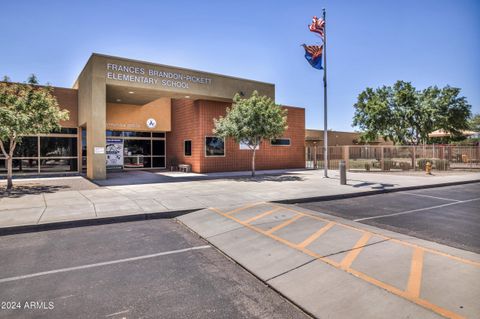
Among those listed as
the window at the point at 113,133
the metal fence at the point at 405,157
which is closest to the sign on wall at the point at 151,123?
the window at the point at 113,133

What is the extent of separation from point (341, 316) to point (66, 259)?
183 inches

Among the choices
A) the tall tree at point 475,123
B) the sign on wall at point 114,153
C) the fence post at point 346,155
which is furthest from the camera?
the tall tree at point 475,123

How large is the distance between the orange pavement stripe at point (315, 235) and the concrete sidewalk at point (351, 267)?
0.02 m

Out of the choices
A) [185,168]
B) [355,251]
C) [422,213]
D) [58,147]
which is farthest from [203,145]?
[355,251]

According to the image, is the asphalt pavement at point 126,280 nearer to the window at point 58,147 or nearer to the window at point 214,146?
the window at point 214,146

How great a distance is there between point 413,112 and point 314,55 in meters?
24.6

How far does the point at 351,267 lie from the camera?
4684 mm

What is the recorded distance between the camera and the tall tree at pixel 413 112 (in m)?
36.0

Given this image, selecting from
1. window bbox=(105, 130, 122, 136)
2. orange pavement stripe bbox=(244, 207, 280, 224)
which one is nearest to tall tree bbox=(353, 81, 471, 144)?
window bbox=(105, 130, 122, 136)

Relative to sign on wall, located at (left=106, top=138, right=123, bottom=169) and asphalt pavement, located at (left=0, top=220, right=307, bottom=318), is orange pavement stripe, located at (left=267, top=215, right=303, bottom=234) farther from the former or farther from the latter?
sign on wall, located at (left=106, top=138, right=123, bottom=169)

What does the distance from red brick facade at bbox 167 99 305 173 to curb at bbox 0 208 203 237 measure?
511 inches

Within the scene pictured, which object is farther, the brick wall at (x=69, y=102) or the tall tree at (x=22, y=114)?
the brick wall at (x=69, y=102)

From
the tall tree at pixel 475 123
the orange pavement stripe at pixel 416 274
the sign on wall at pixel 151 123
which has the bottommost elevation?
the orange pavement stripe at pixel 416 274

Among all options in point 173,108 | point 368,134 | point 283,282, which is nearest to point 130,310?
point 283,282
